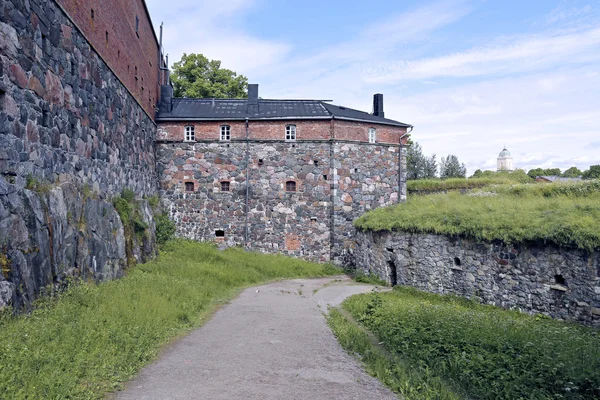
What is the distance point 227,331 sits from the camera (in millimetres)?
8727

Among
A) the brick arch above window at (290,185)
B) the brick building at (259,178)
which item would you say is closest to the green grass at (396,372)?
Result: the brick building at (259,178)

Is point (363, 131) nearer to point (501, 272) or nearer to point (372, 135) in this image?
point (372, 135)

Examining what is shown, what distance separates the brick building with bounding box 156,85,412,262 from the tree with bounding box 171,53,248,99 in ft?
36.2

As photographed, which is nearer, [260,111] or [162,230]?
[162,230]

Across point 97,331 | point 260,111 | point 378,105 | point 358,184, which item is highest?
point 378,105

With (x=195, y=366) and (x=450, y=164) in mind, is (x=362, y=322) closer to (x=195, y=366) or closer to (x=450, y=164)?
(x=195, y=366)

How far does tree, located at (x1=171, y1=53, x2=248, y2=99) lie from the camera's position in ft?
109

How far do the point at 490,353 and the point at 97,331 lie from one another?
249 inches

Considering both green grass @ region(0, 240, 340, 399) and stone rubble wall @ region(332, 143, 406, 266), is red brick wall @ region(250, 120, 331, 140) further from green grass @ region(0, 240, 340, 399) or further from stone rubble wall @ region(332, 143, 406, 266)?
green grass @ region(0, 240, 340, 399)

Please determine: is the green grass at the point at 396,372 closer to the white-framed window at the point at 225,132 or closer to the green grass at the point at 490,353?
the green grass at the point at 490,353

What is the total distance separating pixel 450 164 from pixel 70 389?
150 feet

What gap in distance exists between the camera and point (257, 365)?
6.51m

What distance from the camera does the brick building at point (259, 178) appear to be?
2283 cm

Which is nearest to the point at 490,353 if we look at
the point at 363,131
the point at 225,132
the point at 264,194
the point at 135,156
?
the point at 135,156
